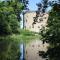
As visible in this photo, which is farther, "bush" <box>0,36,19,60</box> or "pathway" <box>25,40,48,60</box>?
"pathway" <box>25,40,48,60</box>

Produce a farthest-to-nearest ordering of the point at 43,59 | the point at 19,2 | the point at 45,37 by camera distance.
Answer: the point at 45,37 < the point at 43,59 < the point at 19,2

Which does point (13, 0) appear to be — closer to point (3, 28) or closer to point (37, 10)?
point (37, 10)

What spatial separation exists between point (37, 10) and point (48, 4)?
390 millimetres

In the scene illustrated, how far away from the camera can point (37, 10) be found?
604 centimetres

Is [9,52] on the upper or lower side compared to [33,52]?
upper

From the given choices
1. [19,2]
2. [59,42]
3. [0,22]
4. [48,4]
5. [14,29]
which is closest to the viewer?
[19,2]

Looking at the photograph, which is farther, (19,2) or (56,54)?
(56,54)

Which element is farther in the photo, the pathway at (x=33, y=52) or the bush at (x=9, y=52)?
the pathway at (x=33, y=52)

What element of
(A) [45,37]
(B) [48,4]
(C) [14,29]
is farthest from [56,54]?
(C) [14,29]

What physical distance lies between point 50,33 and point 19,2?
15486 millimetres

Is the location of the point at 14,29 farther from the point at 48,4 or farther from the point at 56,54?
the point at 48,4

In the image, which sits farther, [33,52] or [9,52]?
[33,52]

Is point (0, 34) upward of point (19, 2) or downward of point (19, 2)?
downward

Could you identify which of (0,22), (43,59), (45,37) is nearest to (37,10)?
(43,59)
